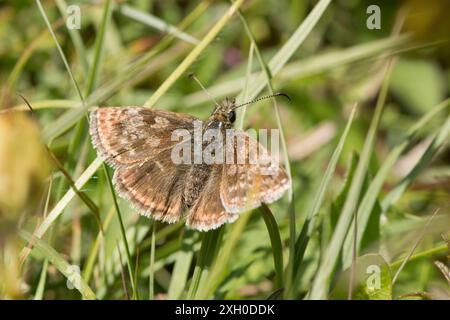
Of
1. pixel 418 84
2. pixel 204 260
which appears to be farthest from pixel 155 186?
pixel 418 84

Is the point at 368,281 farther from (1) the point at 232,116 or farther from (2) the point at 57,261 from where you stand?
(2) the point at 57,261

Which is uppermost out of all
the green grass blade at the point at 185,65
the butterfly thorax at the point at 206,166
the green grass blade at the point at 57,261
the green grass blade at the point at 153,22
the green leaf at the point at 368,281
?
the green grass blade at the point at 153,22

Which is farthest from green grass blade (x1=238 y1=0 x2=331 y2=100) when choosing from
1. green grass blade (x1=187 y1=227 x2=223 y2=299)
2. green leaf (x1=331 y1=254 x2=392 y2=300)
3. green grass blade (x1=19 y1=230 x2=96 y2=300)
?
green grass blade (x1=19 y1=230 x2=96 y2=300)

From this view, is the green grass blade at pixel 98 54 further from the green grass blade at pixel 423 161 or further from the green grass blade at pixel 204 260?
the green grass blade at pixel 423 161

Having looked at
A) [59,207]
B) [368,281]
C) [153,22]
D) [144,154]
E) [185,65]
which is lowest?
[368,281]

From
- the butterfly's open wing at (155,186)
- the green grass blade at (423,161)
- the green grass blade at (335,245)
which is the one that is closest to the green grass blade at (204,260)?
the butterfly's open wing at (155,186)

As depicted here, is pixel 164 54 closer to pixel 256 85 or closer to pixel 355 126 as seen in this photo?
pixel 256 85

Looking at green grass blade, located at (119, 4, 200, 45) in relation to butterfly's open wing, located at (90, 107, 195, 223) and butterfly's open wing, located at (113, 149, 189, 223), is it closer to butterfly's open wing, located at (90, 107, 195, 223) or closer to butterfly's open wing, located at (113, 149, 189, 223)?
butterfly's open wing, located at (90, 107, 195, 223)
